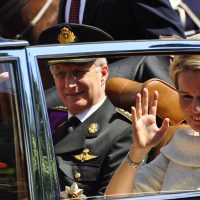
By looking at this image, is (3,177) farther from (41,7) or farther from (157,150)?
(41,7)

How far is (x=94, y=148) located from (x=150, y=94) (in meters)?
0.32

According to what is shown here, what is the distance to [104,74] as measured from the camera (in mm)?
3979

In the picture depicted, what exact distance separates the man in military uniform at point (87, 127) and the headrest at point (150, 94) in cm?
9

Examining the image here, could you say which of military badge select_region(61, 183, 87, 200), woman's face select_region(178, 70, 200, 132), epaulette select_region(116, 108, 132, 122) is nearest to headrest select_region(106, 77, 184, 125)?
epaulette select_region(116, 108, 132, 122)

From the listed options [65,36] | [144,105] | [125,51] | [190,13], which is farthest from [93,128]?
[190,13]

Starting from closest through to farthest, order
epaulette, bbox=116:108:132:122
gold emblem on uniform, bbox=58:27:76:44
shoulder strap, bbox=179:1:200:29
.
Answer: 1. epaulette, bbox=116:108:132:122
2. gold emblem on uniform, bbox=58:27:76:44
3. shoulder strap, bbox=179:1:200:29

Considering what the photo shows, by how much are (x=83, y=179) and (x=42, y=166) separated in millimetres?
870

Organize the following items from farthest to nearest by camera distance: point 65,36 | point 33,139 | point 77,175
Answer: point 65,36 < point 77,175 < point 33,139

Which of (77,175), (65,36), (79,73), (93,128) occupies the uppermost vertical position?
(65,36)

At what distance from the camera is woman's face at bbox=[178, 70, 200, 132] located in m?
3.13

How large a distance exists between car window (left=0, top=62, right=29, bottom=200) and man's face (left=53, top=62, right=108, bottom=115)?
2.90ft

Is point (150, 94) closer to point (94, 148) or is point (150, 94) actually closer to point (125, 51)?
point (94, 148)

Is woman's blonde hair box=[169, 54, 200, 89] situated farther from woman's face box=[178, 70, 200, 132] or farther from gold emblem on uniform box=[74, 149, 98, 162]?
gold emblem on uniform box=[74, 149, 98, 162]

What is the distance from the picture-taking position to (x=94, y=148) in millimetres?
3805
